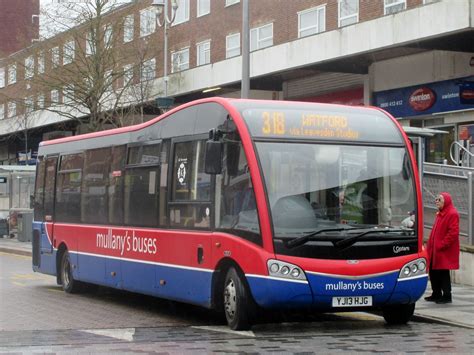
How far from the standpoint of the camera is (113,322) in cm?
1194

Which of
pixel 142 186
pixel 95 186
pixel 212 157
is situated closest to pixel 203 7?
pixel 95 186

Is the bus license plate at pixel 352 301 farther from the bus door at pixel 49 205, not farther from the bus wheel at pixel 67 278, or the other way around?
the bus door at pixel 49 205

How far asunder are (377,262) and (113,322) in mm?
3648

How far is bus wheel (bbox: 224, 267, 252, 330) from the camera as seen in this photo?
10.5 metres

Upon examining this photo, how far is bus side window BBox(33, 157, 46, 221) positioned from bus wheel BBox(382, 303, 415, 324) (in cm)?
829

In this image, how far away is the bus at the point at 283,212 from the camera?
1034 centimetres

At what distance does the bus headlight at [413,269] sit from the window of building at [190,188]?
2.48 meters

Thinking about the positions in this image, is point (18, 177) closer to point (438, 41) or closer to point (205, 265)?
point (438, 41)

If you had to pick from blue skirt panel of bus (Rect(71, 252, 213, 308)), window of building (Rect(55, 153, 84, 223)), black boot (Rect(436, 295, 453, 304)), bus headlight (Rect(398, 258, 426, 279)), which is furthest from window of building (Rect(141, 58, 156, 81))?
bus headlight (Rect(398, 258, 426, 279))

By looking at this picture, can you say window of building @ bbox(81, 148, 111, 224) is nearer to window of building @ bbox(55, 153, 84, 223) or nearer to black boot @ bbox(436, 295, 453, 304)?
window of building @ bbox(55, 153, 84, 223)

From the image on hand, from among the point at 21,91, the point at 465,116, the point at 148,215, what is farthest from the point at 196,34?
the point at 148,215

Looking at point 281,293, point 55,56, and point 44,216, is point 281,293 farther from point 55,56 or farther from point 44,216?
point 55,56

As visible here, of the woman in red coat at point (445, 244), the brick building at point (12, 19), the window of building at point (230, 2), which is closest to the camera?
the woman in red coat at point (445, 244)

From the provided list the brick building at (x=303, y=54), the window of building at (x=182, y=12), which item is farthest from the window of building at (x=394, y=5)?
the window of building at (x=182, y=12)
